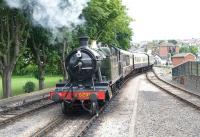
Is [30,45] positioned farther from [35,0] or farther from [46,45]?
[35,0]

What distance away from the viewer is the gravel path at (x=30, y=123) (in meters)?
12.5

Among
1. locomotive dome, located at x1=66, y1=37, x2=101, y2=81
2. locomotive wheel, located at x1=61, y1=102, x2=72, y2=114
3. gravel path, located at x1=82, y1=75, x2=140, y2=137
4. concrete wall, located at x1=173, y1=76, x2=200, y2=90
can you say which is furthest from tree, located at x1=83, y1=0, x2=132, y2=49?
locomotive wheel, located at x1=61, y1=102, x2=72, y2=114

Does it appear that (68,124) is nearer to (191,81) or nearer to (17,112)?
(17,112)

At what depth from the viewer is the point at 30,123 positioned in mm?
14383

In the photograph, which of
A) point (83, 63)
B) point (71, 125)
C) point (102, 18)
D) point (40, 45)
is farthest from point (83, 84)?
point (102, 18)

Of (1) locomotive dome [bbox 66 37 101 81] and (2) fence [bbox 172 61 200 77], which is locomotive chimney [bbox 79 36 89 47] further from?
(2) fence [bbox 172 61 200 77]

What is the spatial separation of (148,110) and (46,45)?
17502 millimetres

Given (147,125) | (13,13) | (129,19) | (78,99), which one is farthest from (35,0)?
(129,19)

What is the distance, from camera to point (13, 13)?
973 inches

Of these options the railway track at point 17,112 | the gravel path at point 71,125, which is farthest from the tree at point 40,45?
the gravel path at point 71,125

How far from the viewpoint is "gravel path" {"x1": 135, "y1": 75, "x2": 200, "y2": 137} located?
11992mm

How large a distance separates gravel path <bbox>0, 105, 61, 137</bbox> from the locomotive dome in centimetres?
182

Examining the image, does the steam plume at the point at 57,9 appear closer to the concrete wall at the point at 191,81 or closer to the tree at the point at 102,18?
the concrete wall at the point at 191,81

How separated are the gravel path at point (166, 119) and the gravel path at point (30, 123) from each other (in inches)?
124
